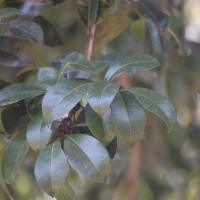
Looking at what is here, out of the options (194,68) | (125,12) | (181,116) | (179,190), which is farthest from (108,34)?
(179,190)

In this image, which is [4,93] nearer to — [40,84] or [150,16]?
[40,84]

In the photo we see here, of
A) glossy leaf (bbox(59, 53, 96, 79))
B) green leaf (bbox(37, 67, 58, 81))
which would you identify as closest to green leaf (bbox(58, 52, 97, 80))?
glossy leaf (bbox(59, 53, 96, 79))

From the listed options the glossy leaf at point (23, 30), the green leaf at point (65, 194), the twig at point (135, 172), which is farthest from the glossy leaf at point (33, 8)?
the twig at point (135, 172)

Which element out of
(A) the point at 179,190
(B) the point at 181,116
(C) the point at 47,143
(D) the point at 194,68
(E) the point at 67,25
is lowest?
(A) the point at 179,190

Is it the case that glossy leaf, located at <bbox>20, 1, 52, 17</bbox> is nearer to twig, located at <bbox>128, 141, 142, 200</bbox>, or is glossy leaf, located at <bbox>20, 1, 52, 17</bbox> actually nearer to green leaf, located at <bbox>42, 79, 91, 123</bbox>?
green leaf, located at <bbox>42, 79, 91, 123</bbox>

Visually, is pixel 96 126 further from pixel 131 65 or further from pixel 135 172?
pixel 135 172

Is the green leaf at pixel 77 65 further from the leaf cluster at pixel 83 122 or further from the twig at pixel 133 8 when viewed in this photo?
the twig at pixel 133 8
